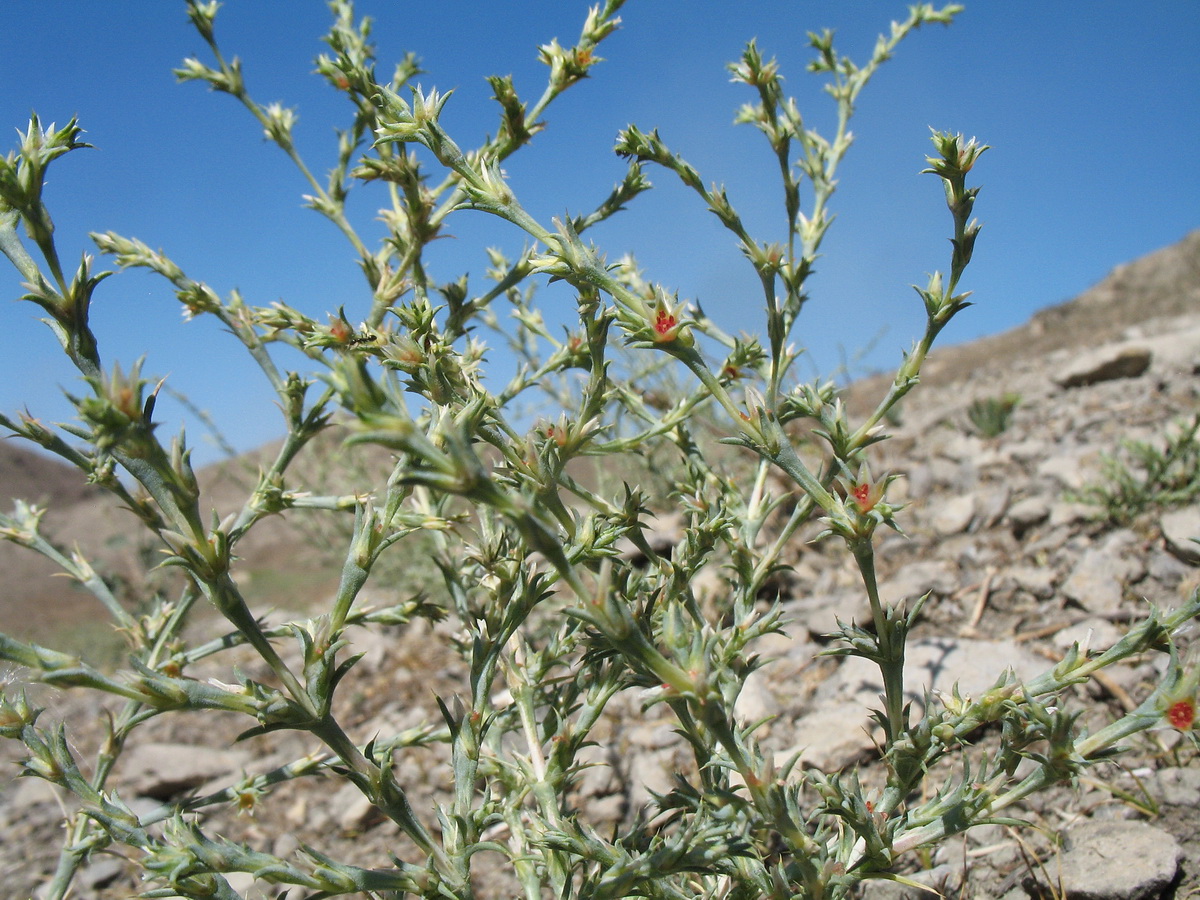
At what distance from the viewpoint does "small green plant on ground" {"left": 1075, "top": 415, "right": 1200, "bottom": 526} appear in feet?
12.0

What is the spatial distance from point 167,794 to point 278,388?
3242 millimetres

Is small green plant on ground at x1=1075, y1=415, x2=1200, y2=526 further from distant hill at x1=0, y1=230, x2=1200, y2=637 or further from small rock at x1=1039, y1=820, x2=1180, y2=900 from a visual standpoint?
distant hill at x1=0, y1=230, x2=1200, y2=637

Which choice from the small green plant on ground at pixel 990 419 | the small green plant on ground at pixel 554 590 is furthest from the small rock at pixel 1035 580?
the small green plant on ground at pixel 990 419

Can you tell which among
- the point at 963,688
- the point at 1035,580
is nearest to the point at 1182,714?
the point at 963,688

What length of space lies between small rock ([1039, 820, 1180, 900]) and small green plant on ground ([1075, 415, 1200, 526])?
2.05 meters

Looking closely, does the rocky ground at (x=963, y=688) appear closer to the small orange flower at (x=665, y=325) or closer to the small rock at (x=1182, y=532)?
the small rock at (x=1182, y=532)

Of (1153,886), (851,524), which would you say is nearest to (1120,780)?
(1153,886)

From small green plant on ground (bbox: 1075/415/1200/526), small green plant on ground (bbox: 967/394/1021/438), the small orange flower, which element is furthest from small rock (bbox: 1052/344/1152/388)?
the small orange flower

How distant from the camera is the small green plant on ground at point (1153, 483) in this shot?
3652 mm

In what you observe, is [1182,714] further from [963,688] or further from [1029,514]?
[1029,514]

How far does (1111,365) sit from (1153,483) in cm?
405

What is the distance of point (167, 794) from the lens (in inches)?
168

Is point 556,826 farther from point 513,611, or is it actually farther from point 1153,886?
point 1153,886

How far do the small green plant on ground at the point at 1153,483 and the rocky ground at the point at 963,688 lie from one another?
0.25ft
